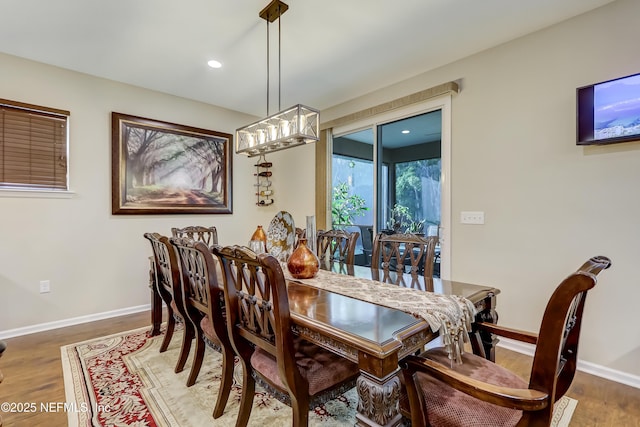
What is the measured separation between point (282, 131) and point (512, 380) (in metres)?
2.00

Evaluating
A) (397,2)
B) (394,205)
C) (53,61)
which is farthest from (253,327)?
(53,61)

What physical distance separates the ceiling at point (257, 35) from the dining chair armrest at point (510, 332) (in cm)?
218

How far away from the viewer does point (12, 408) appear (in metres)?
1.80

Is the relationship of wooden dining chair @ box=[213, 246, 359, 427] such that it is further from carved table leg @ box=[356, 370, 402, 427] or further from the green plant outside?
the green plant outside

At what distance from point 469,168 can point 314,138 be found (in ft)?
5.33

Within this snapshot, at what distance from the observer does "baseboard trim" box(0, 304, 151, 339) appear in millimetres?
2867

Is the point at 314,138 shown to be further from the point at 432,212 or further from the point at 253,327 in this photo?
the point at 432,212

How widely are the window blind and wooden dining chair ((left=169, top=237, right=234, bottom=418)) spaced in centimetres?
219

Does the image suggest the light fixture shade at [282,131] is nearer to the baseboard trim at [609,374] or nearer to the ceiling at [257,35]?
the ceiling at [257,35]

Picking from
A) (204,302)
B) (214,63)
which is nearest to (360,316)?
(204,302)

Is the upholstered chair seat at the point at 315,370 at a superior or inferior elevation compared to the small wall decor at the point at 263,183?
inferior

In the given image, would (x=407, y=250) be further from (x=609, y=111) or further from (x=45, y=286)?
(x=45, y=286)

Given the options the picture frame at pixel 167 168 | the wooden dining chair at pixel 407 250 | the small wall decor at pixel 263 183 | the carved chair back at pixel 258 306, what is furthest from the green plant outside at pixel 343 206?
the carved chair back at pixel 258 306

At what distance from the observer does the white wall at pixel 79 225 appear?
114 inches
